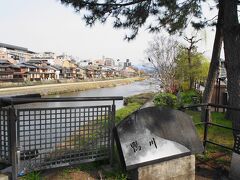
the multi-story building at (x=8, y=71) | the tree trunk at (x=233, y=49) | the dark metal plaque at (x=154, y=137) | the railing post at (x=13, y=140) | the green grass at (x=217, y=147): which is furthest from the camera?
the multi-story building at (x=8, y=71)

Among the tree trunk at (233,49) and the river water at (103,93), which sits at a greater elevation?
the tree trunk at (233,49)

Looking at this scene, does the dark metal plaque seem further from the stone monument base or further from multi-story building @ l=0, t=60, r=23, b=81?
multi-story building @ l=0, t=60, r=23, b=81

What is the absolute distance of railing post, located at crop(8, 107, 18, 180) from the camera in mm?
3059

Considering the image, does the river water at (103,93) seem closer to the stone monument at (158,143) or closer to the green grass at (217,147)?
the stone monument at (158,143)

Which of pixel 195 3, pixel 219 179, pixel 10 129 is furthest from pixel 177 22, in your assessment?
pixel 10 129

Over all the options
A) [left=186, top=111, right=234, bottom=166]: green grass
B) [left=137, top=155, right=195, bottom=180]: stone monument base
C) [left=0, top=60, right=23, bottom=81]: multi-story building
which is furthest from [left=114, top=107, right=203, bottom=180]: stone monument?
[left=0, top=60, right=23, bottom=81]: multi-story building

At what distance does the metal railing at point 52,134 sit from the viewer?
3.13 meters

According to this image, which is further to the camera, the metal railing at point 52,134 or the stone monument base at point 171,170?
the stone monument base at point 171,170

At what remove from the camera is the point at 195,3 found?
7000 mm

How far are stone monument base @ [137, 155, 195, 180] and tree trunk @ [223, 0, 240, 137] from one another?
2218 mm

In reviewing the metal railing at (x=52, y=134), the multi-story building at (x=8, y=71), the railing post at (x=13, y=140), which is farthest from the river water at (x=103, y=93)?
→ the multi-story building at (x=8, y=71)

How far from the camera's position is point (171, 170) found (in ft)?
13.0

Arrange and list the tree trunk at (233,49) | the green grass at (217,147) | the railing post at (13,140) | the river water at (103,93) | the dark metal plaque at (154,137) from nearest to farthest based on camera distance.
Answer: the railing post at (13,140) < the dark metal plaque at (154,137) < the green grass at (217,147) < the tree trunk at (233,49) < the river water at (103,93)

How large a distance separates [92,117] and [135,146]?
0.70 meters
